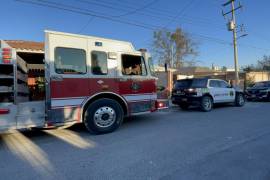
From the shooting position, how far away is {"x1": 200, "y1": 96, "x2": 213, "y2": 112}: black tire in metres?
10.8

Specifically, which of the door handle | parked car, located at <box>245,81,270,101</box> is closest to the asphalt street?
the door handle

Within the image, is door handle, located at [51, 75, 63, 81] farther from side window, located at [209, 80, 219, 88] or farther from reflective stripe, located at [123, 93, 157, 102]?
side window, located at [209, 80, 219, 88]

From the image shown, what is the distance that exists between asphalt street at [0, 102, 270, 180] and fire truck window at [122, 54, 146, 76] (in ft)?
6.10

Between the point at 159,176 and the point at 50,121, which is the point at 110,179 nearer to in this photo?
the point at 159,176

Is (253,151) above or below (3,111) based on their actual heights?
below

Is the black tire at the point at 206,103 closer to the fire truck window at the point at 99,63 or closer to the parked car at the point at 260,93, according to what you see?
the fire truck window at the point at 99,63

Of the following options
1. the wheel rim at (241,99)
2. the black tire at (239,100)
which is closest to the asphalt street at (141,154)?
the black tire at (239,100)

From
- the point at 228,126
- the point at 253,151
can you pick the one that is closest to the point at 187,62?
the point at 228,126

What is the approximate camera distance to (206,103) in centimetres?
1093

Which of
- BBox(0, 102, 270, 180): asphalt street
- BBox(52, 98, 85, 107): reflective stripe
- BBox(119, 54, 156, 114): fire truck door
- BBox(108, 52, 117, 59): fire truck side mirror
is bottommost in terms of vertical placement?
BBox(0, 102, 270, 180): asphalt street

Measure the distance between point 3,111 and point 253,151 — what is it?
5.78 meters

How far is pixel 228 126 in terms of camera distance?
23.4ft

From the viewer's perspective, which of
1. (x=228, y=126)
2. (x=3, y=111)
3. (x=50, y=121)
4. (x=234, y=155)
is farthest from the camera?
(x=228, y=126)

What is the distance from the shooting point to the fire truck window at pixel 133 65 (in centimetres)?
673
